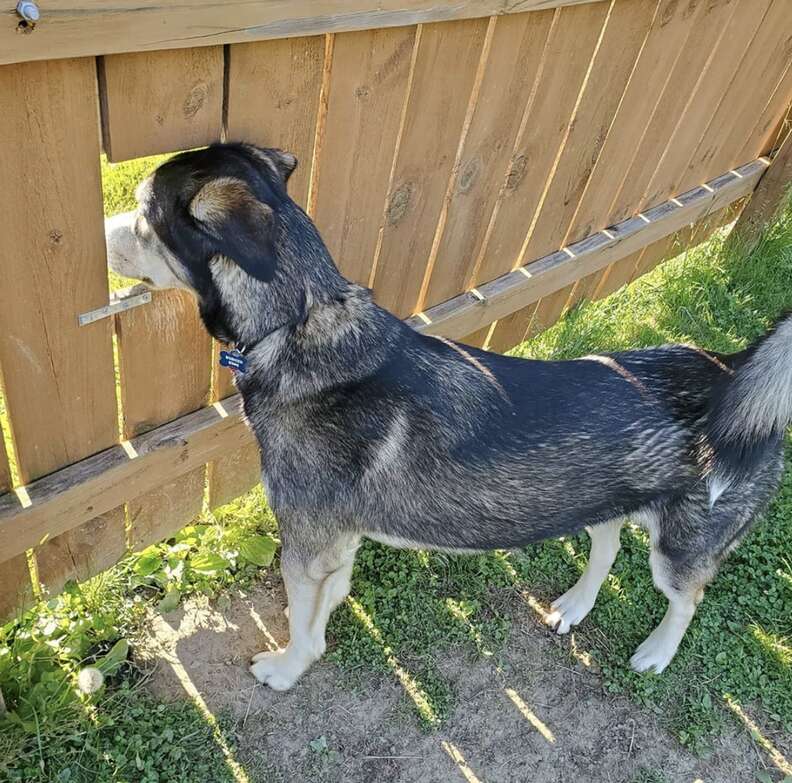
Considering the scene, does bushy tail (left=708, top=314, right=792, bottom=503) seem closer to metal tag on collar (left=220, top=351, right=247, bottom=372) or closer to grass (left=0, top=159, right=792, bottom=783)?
grass (left=0, top=159, right=792, bottom=783)

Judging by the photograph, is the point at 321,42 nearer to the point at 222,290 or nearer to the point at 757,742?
the point at 222,290

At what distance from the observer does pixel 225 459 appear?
3271mm

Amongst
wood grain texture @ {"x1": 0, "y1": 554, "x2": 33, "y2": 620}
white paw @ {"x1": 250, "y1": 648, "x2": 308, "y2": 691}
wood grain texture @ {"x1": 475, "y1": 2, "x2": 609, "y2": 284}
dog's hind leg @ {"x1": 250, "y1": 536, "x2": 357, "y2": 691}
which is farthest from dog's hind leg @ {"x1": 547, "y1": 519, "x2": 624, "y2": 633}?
wood grain texture @ {"x1": 0, "y1": 554, "x2": 33, "y2": 620}

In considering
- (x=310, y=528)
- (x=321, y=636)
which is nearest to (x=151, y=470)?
(x=310, y=528)

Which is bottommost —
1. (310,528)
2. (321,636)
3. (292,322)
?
(321,636)

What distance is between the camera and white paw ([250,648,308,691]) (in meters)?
2.91

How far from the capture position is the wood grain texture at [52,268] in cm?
181

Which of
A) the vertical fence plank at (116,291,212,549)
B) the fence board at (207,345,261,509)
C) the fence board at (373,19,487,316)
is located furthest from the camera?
the fence board at (207,345,261,509)

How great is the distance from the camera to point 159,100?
1.99m

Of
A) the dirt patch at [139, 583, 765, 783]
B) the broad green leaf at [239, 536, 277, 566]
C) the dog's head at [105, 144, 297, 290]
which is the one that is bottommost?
the dirt patch at [139, 583, 765, 783]

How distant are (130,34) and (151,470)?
160 cm

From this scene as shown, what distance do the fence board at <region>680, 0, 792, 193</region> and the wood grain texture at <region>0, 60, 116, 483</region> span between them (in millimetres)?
3855

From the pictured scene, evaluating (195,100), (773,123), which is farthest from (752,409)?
(773,123)

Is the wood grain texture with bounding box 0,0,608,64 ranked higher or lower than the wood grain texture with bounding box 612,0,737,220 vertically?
higher
